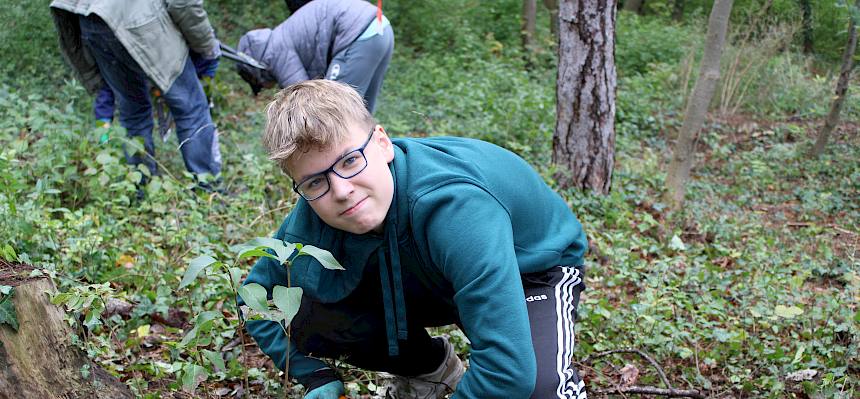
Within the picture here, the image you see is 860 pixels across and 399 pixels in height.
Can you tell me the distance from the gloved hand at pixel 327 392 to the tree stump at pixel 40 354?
0.63 meters

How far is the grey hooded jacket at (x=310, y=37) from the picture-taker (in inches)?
203

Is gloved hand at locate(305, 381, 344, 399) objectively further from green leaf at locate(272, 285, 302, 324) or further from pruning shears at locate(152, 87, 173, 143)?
pruning shears at locate(152, 87, 173, 143)

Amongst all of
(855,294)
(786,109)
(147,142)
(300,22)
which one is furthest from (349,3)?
(786,109)

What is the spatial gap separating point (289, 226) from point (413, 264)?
16.8 inches

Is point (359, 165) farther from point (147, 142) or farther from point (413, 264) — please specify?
point (147, 142)


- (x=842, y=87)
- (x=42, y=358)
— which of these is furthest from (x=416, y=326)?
(x=842, y=87)

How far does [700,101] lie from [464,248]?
178 inches

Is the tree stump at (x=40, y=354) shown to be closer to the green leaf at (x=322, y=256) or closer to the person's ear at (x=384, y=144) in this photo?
the green leaf at (x=322, y=256)

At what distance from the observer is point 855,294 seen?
3830 mm

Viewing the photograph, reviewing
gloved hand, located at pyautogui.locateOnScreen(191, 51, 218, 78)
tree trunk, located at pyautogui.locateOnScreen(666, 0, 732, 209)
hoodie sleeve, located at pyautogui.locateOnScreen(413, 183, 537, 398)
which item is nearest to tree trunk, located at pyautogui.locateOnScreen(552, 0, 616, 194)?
tree trunk, located at pyautogui.locateOnScreen(666, 0, 732, 209)

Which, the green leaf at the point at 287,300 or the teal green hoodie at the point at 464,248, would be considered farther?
the teal green hoodie at the point at 464,248

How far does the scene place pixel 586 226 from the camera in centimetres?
475

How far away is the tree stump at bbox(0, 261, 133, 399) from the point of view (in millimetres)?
2023

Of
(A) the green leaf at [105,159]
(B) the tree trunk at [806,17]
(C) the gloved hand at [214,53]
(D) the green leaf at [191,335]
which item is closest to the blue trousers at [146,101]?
(C) the gloved hand at [214,53]
